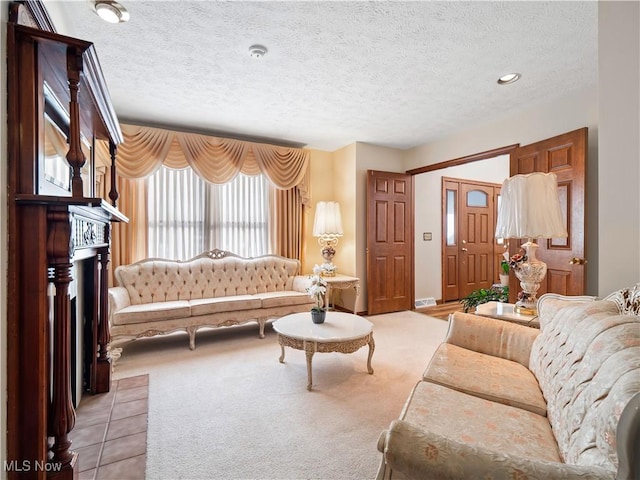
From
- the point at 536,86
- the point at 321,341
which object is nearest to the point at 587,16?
the point at 536,86

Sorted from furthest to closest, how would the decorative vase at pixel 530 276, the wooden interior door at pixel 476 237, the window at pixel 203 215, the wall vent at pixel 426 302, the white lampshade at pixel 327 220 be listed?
the wooden interior door at pixel 476 237 → the wall vent at pixel 426 302 → the white lampshade at pixel 327 220 → the window at pixel 203 215 → the decorative vase at pixel 530 276

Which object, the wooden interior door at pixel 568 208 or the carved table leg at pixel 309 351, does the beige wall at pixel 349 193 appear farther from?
the carved table leg at pixel 309 351

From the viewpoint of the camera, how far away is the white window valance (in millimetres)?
3625

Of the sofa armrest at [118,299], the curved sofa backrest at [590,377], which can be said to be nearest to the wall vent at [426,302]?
the curved sofa backrest at [590,377]

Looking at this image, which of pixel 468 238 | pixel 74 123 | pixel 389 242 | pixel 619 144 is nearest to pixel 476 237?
pixel 468 238

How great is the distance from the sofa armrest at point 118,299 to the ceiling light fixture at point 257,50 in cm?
251

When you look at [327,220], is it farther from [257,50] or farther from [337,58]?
[257,50]

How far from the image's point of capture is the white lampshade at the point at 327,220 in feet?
15.0

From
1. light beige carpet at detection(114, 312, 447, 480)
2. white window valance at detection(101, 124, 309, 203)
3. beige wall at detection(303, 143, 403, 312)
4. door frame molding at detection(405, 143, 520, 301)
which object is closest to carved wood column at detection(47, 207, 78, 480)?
light beige carpet at detection(114, 312, 447, 480)

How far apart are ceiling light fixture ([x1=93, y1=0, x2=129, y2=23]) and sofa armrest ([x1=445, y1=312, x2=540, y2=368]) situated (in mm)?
2805

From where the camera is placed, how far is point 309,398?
231 cm

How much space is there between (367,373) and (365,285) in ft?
6.71

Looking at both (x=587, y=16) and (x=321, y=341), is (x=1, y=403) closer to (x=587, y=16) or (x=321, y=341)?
(x=321, y=341)

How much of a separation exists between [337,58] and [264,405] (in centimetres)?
259
